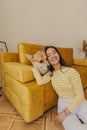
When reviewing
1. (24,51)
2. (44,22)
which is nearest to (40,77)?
(24,51)

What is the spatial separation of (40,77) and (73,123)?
569 millimetres

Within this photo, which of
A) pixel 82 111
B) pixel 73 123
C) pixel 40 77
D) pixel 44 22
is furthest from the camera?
pixel 44 22

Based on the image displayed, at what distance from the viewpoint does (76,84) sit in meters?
1.47

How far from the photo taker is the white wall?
3.02 meters

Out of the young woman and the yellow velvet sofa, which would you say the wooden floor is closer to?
the yellow velvet sofa

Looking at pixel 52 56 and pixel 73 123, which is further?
pixel 52 56

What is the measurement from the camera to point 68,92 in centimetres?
153

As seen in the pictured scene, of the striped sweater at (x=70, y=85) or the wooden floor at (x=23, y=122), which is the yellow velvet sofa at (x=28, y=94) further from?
the striped sweater at (x=70, y=85)

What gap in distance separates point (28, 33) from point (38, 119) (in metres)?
1.92

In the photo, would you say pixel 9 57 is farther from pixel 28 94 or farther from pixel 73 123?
pixel 73 123

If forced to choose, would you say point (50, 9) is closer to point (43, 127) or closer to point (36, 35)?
point (36, 35)

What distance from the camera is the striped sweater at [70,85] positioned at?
4.79 feet

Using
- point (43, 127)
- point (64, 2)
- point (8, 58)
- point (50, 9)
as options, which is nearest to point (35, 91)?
point (43, 127)

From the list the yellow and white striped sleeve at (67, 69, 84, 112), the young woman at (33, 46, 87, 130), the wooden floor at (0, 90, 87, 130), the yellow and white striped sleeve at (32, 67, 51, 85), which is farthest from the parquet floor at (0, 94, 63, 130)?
the yellow and white striped sleeve at (32, 67, 51, 85)
